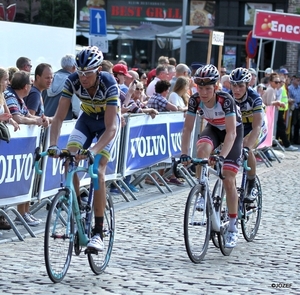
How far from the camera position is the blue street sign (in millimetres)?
20750

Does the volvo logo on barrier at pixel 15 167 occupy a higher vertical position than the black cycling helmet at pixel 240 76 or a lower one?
lower

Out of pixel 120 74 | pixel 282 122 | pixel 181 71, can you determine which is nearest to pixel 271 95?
pixel 282 122

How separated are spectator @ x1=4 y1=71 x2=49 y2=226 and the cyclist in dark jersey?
80.5 inches

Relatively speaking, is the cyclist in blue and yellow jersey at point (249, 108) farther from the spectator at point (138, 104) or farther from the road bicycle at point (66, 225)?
the spectator at point (138, 104)

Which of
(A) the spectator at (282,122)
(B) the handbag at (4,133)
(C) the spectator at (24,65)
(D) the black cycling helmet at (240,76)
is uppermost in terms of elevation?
(D) the black cycling helmet at (240,76)

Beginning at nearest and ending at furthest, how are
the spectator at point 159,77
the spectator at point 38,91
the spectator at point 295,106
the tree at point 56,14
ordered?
the spectator at point 38,91 < the spectator at point 159,77 < the tree at point 56,14 < the spectator at point 295,106

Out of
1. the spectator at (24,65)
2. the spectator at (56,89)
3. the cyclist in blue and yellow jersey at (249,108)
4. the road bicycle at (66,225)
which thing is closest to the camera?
the road bicycle at (66,225)

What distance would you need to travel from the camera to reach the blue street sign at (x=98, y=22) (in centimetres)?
2075

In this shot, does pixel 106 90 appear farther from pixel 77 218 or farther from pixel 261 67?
pixel 261 67

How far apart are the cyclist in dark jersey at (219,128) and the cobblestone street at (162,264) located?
0.60 meters

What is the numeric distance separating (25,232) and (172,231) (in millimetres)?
1668

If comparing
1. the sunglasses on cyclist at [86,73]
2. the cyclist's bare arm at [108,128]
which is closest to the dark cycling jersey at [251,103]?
the cyclist's bare arm at [108,128]

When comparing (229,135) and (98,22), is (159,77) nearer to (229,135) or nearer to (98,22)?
(98,22)

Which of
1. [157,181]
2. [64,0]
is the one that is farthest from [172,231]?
[64,0]
